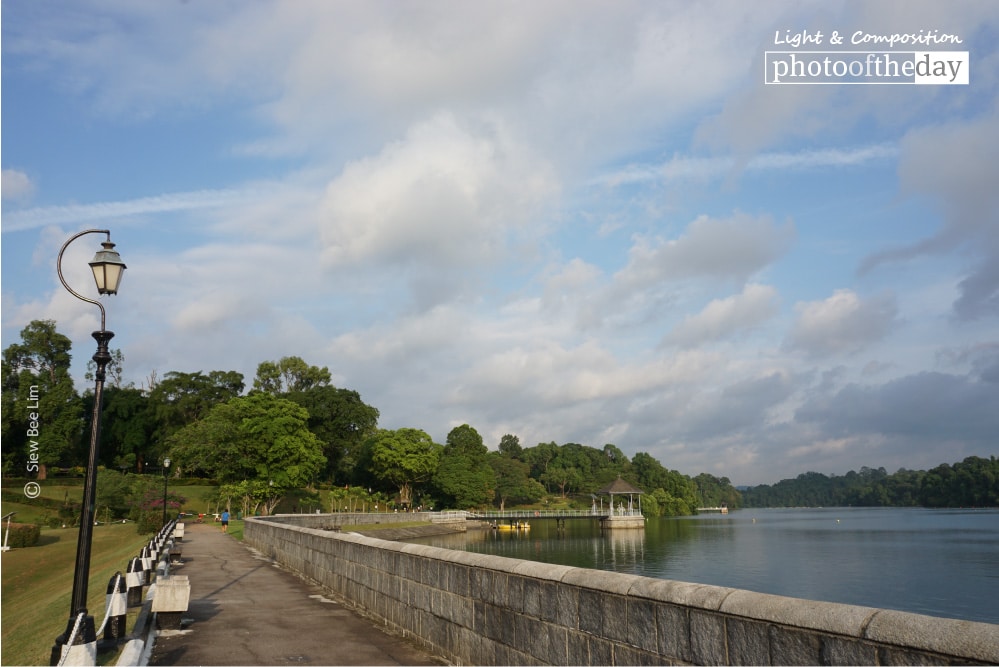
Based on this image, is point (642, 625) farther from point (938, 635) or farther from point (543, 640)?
point (938, 635)

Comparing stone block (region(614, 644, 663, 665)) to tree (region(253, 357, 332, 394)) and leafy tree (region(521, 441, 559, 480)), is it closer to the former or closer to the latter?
tree (region(253, 357, 332, 394))

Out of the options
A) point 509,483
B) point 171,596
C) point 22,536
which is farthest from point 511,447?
point 171,596

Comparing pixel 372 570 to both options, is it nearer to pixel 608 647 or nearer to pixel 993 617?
pixel 608 647

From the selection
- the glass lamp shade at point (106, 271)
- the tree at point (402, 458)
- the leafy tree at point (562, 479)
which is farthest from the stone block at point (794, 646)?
the leafy tree at point (562, 479)

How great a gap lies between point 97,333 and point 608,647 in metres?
8.39

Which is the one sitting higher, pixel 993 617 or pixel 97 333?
pixel 97 333

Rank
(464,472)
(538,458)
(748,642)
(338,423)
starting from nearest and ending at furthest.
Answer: (748,642)
(338,423)
(464,472)
(538,458)

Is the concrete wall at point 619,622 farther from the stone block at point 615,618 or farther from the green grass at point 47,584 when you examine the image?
the green grass at point 47,584

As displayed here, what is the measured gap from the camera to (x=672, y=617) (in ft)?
15.8

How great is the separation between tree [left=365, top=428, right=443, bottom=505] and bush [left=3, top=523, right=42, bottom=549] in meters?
48.5

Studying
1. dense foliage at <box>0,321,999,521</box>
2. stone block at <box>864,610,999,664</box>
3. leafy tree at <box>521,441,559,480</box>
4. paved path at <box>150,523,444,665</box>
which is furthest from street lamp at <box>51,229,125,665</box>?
leafy tree at <box>521,441,559,480</box>

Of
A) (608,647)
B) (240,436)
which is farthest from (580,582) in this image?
(240,436)

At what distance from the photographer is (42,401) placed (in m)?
67.9

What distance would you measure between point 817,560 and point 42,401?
234ft
